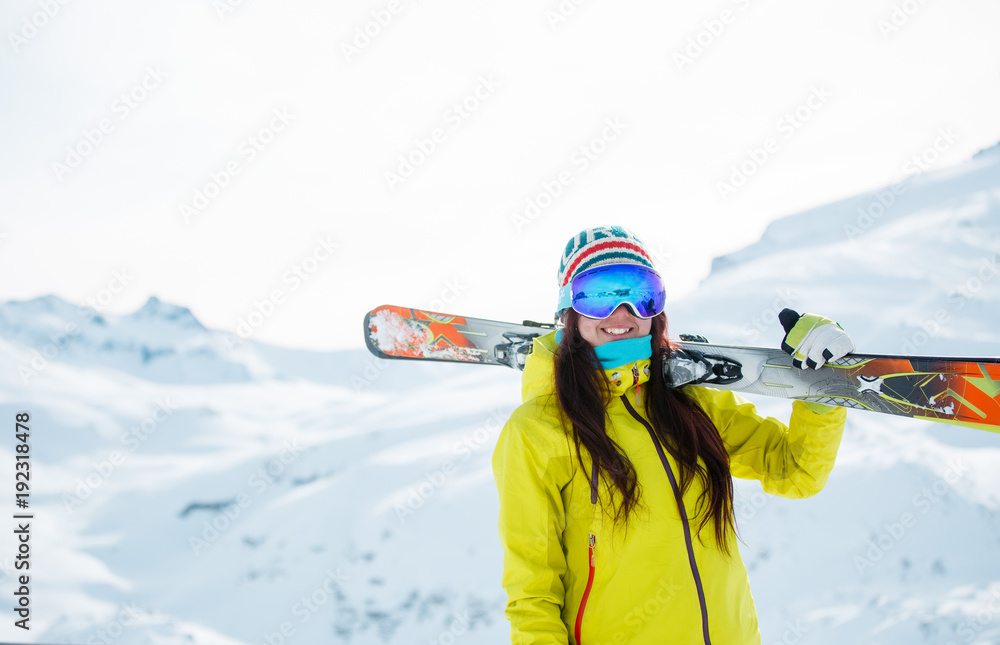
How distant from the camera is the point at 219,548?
A: 28.8ft

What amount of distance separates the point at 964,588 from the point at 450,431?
22.7ft

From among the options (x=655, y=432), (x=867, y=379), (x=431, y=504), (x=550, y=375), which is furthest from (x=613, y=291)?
(x=431, y=504)

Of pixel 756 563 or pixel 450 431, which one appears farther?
pixel 450 431

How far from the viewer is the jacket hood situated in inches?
65.4

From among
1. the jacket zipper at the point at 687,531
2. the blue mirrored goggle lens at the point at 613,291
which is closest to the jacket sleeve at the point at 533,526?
the jacket zipper at the point at 687,531

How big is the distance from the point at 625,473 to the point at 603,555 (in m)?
0.21

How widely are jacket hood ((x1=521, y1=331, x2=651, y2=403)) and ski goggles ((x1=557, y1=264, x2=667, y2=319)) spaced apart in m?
0.15

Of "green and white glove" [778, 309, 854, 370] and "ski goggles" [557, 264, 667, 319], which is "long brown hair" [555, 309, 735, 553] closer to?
"ski goggles" [557, 264, 667, 319]

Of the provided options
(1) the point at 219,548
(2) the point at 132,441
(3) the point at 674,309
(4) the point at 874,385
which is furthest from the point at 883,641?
(2) the point at 132,441

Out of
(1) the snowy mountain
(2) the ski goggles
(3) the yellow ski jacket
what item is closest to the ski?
(2) the ski goggles

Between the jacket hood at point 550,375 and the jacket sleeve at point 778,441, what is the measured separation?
0.79 feet

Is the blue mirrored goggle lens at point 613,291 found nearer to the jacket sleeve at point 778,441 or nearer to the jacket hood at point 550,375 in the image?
the jacket hood at point 550,375

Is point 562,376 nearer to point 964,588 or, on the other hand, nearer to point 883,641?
point 883,641

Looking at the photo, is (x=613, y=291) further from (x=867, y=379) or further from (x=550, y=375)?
(x=867, y=379)
